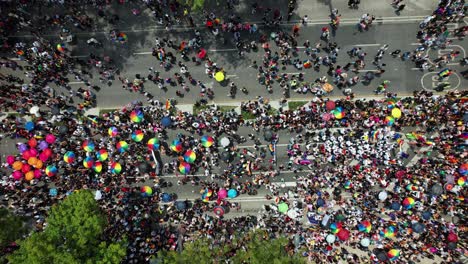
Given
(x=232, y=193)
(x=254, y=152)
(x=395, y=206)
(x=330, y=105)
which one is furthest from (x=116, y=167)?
(x=395, y=206)

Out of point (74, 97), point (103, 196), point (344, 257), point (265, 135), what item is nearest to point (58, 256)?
point (103, 196)

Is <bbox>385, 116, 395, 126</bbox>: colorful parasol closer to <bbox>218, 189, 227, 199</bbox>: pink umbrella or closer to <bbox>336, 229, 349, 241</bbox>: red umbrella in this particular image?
<bbox>336, 229, 349, 241</bbox>: red umbrella

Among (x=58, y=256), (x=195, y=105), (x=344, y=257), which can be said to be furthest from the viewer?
(x=195, y=105)

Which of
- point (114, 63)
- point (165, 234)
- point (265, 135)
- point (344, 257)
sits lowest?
point (344, 257)

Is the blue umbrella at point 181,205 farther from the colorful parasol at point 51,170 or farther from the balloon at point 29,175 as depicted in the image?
the balloon at point 29,175

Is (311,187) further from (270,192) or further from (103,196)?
(103,196)

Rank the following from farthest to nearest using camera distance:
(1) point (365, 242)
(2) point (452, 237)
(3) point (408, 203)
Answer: (3) point (408, 203) < (1) point (365, 242) < (2) point (452, 237)

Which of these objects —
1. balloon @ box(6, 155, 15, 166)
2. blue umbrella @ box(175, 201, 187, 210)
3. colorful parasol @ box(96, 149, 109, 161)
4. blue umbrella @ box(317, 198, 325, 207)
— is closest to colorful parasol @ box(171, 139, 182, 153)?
blue umbrella @ box(175, 201, 187, 210)

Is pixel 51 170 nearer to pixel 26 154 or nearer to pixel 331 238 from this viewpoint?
pixel 26 154
